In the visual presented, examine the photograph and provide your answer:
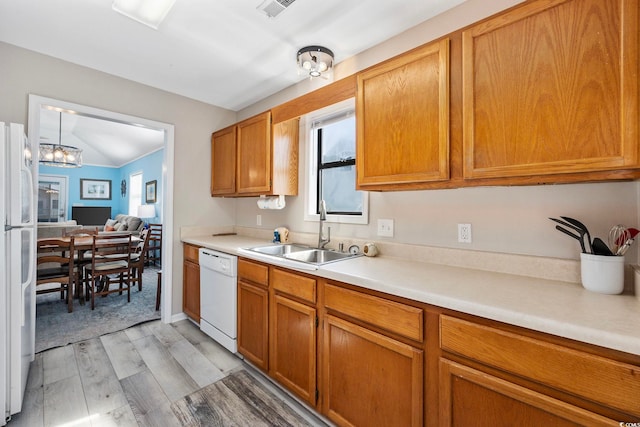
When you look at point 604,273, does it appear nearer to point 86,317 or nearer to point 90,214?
point 86,317

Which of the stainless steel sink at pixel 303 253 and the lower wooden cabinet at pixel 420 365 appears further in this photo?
the stainless steel sink at pixel 303 253

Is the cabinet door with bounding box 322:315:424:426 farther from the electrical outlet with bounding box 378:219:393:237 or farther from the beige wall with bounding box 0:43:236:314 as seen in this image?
the beige wall with bounding box 0:43:236:314

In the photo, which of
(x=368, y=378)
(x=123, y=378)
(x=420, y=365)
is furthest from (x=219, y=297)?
(x=420, y=365)

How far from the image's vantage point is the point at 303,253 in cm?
226

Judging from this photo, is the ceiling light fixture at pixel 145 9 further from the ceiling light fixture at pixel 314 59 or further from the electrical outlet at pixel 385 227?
the electrical outlet at pixel 385 227

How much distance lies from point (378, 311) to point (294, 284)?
1.97 feet

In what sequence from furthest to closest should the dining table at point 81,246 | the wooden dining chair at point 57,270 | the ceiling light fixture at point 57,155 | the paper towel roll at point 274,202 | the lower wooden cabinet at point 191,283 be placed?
1. the ceiling light fixture at point 57,155
2. the dining table at point 81,246
3. the wooden dining chair at point 57,270
4. the lower wooden cabinet at point 191,283
5. the paper towel roll at point 274,202

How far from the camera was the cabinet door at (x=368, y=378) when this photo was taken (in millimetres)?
1173

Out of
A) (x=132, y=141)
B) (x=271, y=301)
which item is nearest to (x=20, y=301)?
(x=271, y=301)

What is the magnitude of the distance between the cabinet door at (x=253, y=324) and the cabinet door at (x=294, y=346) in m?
0.08

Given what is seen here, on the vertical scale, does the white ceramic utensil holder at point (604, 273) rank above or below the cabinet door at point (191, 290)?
above

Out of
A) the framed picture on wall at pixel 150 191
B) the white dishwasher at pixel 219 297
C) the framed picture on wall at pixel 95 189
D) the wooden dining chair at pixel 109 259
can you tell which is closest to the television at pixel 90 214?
the framed picture on wall at pixel 95 189

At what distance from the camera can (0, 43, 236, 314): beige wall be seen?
2.12 m

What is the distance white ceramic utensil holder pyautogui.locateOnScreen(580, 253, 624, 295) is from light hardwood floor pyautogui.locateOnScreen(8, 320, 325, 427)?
5.01ft
